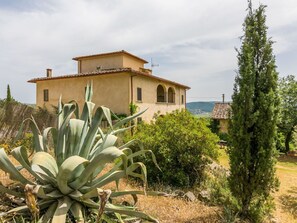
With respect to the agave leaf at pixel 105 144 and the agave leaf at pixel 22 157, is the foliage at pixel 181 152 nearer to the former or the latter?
the agave leaf at pixel 105 144

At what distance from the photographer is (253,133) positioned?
6.29m

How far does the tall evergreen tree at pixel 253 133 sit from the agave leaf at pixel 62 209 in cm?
427

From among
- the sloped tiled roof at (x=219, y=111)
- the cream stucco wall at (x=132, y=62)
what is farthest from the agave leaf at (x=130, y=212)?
the sloped tiled roof at (x=219, y=111)

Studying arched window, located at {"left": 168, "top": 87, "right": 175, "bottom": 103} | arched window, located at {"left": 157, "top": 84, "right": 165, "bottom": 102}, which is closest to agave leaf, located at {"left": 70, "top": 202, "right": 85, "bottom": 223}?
arched window, located at {"left": 157, "top": 84, "right": 165, "bottom": 102}

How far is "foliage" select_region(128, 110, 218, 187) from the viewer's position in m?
9.66

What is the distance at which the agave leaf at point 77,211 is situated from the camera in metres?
3.37

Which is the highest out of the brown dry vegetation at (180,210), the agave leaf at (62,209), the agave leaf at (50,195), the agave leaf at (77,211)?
the agave leaf at (50,195)

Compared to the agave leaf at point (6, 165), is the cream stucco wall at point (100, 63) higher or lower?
higher

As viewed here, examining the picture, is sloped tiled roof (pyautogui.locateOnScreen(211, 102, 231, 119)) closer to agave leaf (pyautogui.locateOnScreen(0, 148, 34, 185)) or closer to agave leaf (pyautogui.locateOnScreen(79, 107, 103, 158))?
agave leaf (pyautogui.locateOnScreen(79, 107, 103, 158))

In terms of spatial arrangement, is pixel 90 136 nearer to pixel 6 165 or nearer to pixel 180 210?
pixel 6 165

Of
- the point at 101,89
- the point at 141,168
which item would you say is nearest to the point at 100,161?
the point at 141,168

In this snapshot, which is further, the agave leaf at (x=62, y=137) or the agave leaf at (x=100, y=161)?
the agave leaf at (x=62, y=137)

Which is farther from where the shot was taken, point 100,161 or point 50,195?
point 50,195

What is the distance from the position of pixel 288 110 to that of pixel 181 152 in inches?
830
